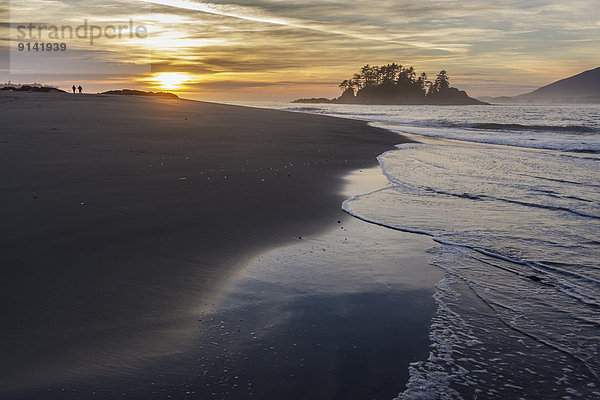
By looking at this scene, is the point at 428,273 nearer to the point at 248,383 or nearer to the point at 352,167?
the point at 248,383

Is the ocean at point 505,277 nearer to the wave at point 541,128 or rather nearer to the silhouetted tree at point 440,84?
the wave at point 541,128

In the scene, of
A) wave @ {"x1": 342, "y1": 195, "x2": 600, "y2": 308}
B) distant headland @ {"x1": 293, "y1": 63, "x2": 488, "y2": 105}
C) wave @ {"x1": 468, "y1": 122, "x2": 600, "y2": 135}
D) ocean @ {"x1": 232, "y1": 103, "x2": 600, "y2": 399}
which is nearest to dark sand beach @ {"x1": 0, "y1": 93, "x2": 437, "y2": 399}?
ocean @ {"x1": 232, "y1": 103, "x2": 600, "y2": 399}

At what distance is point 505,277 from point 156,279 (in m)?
3.31

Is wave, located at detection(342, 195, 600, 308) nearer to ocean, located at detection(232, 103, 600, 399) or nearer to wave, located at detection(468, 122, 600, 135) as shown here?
ocean, located at detection(232, 103, 600, 399)

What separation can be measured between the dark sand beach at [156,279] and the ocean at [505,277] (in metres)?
0.27

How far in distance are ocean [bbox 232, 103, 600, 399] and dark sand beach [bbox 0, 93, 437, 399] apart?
27 centimetres

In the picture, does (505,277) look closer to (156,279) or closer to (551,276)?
(551,276)

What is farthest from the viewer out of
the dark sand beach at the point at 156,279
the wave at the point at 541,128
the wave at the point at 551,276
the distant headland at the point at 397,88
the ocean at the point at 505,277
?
the distant headland at the point at 397,88

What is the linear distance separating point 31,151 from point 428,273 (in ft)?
28.0

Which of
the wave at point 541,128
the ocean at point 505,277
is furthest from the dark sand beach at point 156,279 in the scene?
the wave at point 541,128

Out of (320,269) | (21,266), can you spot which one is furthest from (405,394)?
(21,266)

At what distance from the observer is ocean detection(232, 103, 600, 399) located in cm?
268

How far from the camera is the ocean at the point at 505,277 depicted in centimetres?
268

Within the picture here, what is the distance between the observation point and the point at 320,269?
4285 millimetres
